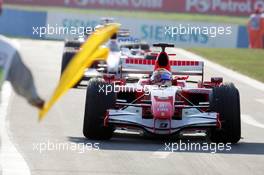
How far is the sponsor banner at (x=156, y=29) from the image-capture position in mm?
41656

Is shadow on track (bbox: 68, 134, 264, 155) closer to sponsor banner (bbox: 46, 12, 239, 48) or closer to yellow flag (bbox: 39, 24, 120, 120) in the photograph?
yellow flag (bbox: 39, 24, 120, 120)

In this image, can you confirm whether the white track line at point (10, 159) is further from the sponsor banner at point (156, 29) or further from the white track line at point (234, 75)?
the sponsor banner at point (156, 29)

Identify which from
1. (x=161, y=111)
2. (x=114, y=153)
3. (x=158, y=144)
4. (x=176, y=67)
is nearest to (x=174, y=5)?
(x=176, y=67)

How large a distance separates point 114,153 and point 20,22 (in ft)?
103

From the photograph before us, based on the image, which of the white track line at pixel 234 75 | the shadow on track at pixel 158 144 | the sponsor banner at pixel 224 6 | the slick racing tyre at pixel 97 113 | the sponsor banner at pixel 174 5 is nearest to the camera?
the shadow on track at pixel 158 144

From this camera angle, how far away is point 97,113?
1352cm

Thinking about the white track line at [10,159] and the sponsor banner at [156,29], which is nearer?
the white track line at [10,159]

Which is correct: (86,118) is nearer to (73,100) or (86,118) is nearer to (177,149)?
(177,149)

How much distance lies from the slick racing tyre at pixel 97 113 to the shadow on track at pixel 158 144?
91mm

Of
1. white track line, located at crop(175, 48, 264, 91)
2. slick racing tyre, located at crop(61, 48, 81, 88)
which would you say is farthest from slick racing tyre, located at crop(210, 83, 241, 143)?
white track line, located at crop(175, 48, 264, 91)

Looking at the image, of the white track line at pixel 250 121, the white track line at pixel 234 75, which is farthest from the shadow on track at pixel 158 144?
the white track line at pixel 234 75

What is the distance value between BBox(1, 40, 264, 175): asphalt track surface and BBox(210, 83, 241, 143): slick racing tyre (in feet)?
0.63

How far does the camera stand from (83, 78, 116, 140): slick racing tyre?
13.5 m

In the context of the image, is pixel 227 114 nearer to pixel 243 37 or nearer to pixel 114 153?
pixel 114 153
